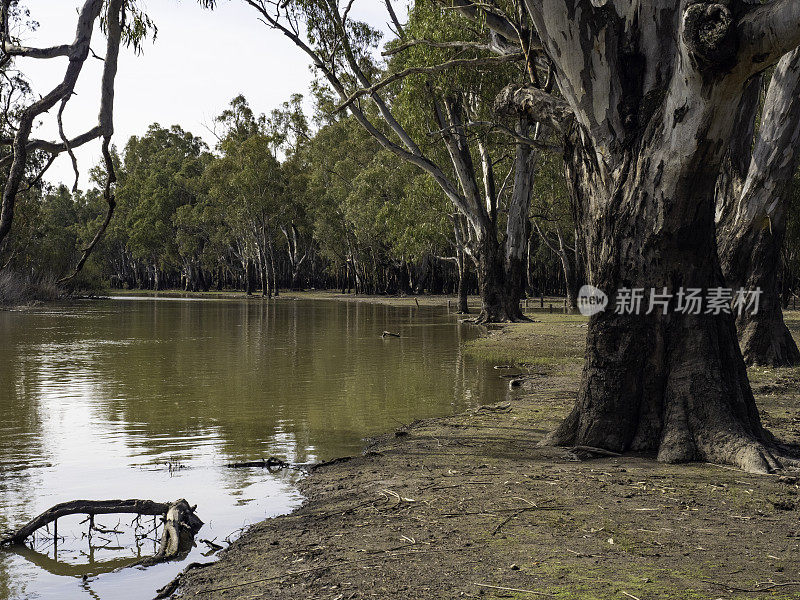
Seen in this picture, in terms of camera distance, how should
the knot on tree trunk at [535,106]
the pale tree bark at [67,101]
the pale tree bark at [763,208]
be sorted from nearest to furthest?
the pale tree bark at [67,101], the knot on tree trunk at [535,106], the pale tree bark at [763,208]

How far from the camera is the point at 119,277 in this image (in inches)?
3718

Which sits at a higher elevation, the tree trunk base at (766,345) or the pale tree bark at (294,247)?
the pale tree bark at (294,247)

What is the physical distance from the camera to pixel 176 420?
9406mm

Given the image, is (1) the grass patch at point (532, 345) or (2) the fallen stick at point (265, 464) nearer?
(2) the fallen stick at point (265, 464)

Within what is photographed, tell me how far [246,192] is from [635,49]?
51.4 m

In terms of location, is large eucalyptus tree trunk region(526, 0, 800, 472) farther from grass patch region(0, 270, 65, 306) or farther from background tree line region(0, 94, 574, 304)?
grass patch region(0, 270, 65, 306)

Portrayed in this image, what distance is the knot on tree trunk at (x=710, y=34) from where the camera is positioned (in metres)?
5.05

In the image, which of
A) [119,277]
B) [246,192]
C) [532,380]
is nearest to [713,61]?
[532,380]

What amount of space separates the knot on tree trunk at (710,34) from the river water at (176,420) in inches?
157

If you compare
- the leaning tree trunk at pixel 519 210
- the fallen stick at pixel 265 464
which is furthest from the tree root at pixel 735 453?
the leaning tree trunk at pixel 519 210

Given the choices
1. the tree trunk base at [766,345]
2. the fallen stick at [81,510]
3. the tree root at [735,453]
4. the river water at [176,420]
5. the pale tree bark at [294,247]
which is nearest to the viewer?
the fallen stick at [81,510]

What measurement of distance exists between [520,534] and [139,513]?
225 cm

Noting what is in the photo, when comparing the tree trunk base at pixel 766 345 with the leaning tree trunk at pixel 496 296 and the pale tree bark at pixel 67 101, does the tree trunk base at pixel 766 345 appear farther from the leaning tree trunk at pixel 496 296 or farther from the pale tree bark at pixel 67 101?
the leaning tree trunk at pixel 496 296

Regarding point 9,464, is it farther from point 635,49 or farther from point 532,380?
point 532,380
